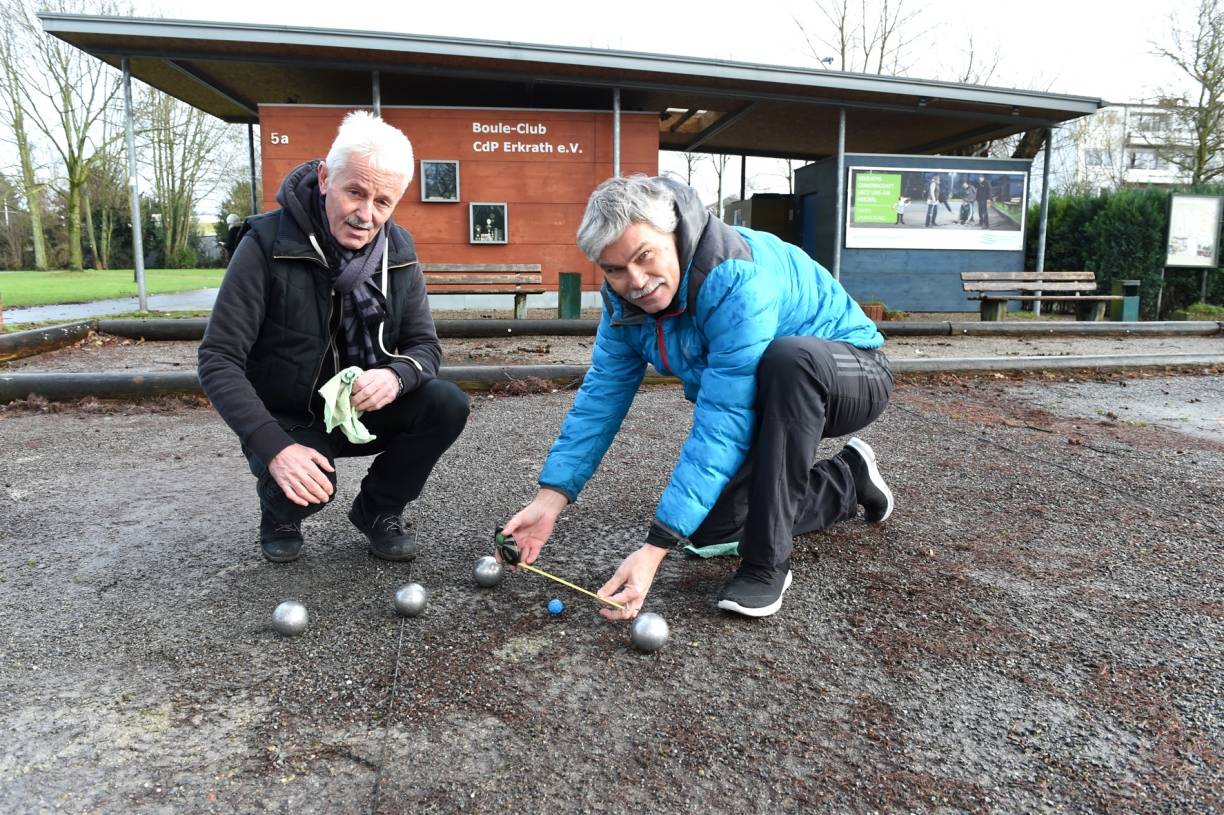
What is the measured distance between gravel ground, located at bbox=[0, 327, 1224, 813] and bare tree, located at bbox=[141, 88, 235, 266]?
139 ft

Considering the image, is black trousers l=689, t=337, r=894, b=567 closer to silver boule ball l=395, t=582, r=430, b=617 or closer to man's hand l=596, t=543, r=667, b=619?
man's hand l=596, t=543, r=667, b=619

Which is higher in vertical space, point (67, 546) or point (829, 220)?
point (829, 220)

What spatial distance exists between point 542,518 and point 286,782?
1.14 metres

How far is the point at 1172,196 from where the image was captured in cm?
1549

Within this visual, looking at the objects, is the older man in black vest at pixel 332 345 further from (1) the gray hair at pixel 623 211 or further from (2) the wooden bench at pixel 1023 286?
(2) the wooden bench at pixel 1023 286

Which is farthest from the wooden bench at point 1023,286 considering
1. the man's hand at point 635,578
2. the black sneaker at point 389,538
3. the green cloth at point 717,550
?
the man's hand at point 635,578

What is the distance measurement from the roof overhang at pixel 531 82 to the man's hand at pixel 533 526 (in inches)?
407

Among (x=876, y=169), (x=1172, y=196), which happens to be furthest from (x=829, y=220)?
(x=1172, y=196)

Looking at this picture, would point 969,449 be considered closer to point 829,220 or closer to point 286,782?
point 286,782

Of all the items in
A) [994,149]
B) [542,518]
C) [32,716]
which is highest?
[994,149]

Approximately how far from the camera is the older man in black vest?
2.68 meters

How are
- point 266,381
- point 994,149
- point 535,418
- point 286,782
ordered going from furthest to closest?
point 994,149, point 535,418, point 266,381, point 286,782

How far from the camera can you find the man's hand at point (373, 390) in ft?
9.20

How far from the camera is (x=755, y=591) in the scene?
2.59m
